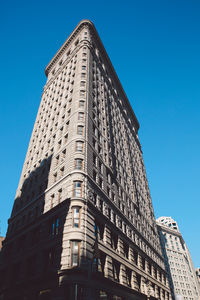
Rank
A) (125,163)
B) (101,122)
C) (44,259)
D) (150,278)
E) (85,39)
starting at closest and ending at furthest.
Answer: (44,259)
(150,278)
(101,122)
(125,163)
(85,39)

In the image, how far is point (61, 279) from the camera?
20734 mm

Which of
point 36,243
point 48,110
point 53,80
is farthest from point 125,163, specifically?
point 53,80

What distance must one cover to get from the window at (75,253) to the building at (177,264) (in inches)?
3754

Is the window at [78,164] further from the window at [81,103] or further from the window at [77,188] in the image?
the window at [81,103]

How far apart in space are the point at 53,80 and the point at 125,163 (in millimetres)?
34905

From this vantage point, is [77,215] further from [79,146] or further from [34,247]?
[79,146]

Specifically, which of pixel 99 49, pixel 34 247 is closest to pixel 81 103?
pixel 34 247

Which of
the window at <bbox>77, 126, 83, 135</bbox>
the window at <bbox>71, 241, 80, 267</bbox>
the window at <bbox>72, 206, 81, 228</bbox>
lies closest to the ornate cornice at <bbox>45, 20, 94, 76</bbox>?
the window at <bbox>77, 126, 83, 135</bbox>

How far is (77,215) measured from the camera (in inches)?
989

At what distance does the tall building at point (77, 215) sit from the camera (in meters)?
22.8

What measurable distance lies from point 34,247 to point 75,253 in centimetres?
860

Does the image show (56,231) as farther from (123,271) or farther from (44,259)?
(123,271)

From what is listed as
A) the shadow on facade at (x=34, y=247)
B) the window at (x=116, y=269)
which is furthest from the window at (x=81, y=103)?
the window at (x=116, y=269)

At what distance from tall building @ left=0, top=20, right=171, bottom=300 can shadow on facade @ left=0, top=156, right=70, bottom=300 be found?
0.32 ft
